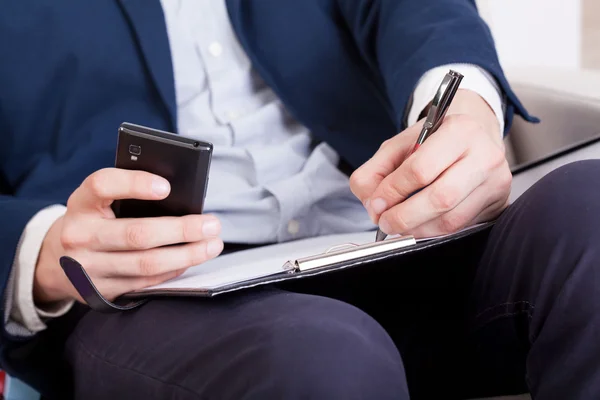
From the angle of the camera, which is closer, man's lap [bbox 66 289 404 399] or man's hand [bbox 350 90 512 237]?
man's lap [bbox 66 289 404 399]

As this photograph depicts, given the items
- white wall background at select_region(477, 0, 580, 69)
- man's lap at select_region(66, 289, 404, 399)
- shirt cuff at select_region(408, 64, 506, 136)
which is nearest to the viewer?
man's lap at select_region(66, 289, 404, 399)

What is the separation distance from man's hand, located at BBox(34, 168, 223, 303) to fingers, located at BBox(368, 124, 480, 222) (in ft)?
0.43

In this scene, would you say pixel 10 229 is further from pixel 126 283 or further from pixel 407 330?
pixel 407 330

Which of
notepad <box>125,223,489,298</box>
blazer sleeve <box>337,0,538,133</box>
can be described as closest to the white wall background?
blazer sleeve <box>337,0,538,133</box>

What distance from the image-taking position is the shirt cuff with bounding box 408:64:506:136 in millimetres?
554

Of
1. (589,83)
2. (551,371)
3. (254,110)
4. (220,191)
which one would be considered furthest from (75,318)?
(589,83)

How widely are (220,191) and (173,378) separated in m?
0.30

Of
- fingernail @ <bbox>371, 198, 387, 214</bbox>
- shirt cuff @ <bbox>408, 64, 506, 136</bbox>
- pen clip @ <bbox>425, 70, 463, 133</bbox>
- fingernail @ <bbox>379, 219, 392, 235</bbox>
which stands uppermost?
pen clip @ <bbox>425, 70, 463, 133</bbox>

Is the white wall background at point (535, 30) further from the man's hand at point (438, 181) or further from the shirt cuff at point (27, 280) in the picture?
the shirt cuff at point (27, 280)

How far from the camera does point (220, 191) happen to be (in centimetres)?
65

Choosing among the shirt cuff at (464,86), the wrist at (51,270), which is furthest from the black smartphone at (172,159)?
the shirt cuff at (464,86)

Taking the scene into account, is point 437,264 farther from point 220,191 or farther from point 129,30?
point 129,30

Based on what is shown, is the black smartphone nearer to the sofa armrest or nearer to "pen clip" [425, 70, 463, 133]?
"pen clip" [425, 70, 463, 133]

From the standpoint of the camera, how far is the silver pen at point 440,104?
410mm
